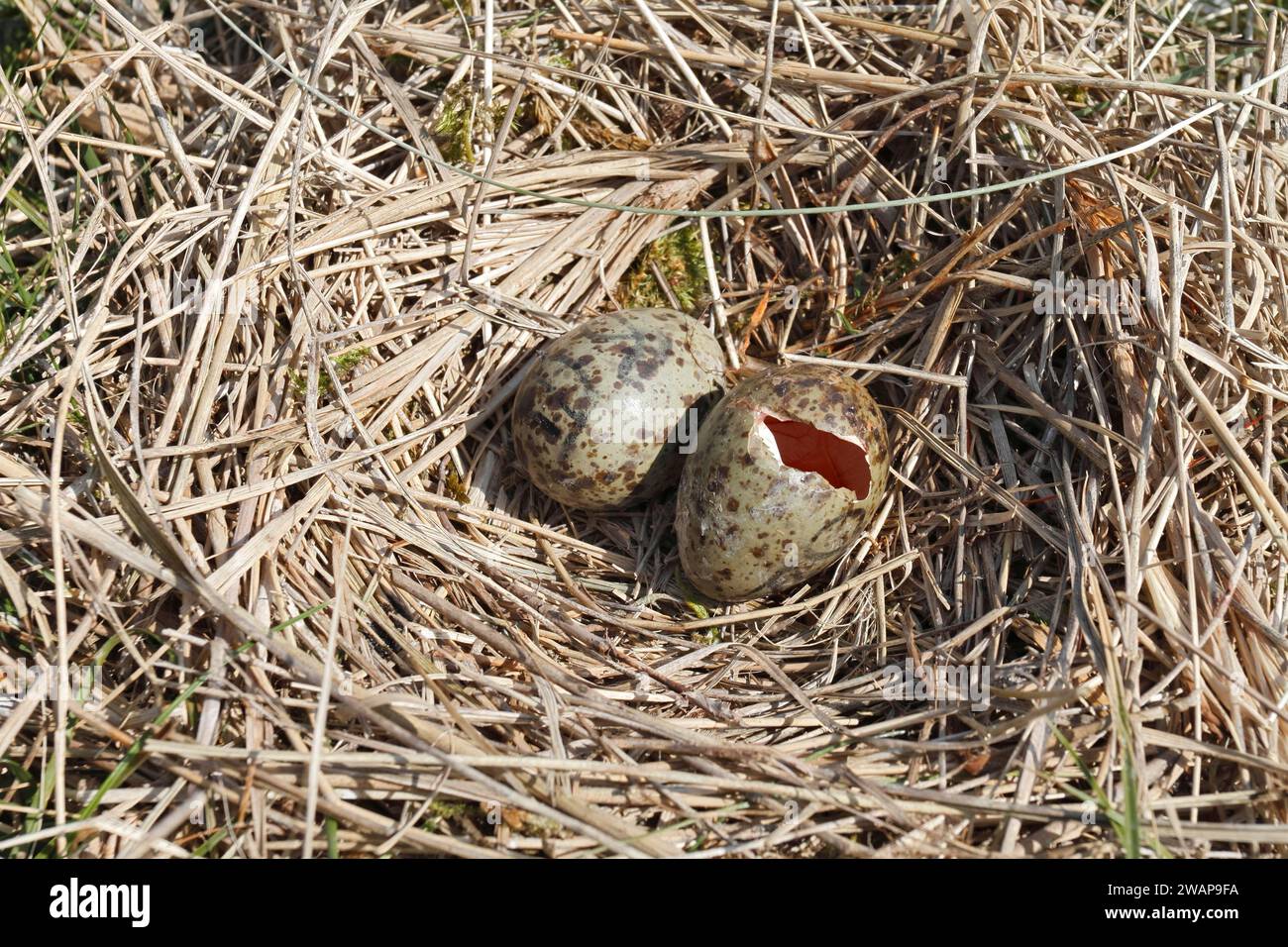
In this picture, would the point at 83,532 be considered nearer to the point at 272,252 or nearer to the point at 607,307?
the point at 272,252

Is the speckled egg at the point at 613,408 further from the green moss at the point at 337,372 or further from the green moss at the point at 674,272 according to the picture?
the green moss at the point at 337,372

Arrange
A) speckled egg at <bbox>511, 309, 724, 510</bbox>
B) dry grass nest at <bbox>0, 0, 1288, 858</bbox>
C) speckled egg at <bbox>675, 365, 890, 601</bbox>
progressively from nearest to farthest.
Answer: dry grass nest at <bbox>0, 0, 1288, 858</bbox> < speckled egg at <bbox>675, 365, 890, 601</bbox> < speckled egg at <bbox>511, 309, 724, 510</bbox>

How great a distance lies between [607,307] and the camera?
10.4 ft

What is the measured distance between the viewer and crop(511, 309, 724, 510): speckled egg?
8.50 ft

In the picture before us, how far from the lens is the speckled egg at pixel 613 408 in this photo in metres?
2.59

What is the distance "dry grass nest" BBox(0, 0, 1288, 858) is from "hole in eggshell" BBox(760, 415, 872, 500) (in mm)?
325

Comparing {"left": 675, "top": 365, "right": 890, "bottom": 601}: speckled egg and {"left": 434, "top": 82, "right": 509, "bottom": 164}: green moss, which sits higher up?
{"left": 434, "top": 82, "right": 509, "bottom": 164}: green moss

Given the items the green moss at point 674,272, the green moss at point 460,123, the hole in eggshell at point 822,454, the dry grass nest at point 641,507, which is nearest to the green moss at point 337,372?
the dry grass nest at point 641,507

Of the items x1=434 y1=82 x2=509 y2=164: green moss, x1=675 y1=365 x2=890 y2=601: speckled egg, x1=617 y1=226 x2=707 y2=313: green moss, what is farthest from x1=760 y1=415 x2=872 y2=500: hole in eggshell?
x1=434 y1=82 x2=509 y2=164: green moss

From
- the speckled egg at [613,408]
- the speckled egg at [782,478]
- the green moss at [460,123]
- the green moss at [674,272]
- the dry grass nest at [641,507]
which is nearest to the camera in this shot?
the dry grass nest at [641,507]

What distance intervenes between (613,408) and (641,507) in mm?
492

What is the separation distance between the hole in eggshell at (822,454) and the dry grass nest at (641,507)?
32 centimetres

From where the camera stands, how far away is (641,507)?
298cm

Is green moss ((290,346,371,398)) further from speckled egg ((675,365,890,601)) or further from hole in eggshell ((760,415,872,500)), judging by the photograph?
hole in eggshell ((760,415,872,500))
